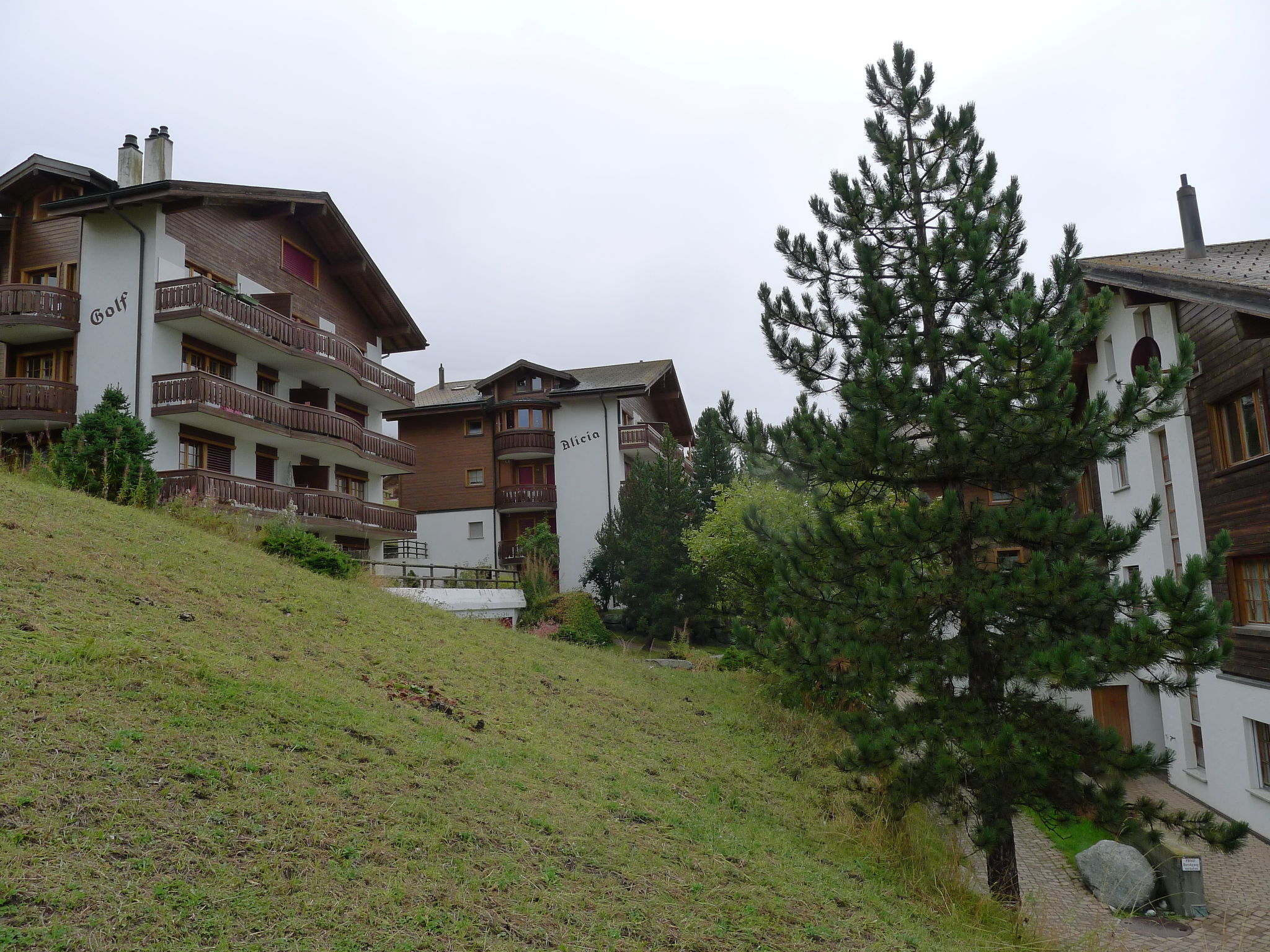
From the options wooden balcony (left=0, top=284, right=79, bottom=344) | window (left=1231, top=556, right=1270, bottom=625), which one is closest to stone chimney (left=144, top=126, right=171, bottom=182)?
wooden balcony (left=0, top=284, right=79, bottom=344)

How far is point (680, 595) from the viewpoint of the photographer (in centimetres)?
2923

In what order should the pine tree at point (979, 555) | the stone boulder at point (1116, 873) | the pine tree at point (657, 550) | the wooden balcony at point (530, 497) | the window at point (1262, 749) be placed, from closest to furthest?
the pine tree at point (979, 555)
the stone boulder at point (1116, 873)
the window at point (1262, 749)
the pine tree at point (657, 550)
the wooden balcony at point (530, 497)

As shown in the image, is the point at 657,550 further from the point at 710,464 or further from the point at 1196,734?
the point at 1196,734

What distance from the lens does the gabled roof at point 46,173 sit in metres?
21.5

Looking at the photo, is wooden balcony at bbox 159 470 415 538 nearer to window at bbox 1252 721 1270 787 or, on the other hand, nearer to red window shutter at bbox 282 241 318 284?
red window shutter at bbox 282 241 318 284

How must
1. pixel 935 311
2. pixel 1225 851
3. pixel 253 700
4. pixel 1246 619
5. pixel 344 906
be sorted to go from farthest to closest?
pixel 1246 619, pixel 935 311, pixel 1225 851, pixel 253 700, pixel 344 906


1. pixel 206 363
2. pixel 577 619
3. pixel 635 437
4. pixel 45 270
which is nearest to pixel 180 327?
pixel 206 363

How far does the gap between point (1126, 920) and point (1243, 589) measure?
6.80 meters

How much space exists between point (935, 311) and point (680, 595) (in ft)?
63.0

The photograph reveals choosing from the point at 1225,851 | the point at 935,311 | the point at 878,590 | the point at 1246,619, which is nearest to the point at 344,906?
the point at 878,590

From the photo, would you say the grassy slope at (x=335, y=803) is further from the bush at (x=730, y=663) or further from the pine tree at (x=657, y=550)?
the pine tree at (x=657, y=550)

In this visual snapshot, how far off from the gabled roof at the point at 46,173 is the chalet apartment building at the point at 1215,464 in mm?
24011

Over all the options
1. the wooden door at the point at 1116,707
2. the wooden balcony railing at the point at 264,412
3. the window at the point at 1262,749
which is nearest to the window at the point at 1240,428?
the window at the point at 1262,749

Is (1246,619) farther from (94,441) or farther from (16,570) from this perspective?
(94,441)
